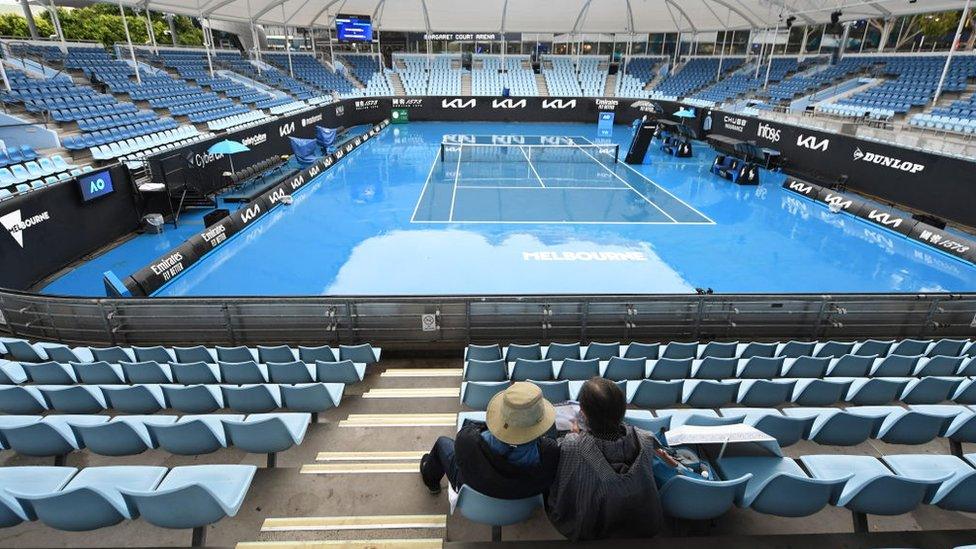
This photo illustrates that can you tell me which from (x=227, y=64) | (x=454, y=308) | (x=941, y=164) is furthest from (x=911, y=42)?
(x=227, y=64)

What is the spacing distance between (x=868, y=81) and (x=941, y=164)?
51.3 ft

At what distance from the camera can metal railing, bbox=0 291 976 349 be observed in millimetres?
7879

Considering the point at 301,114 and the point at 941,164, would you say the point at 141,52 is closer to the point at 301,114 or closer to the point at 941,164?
the point at 301,114

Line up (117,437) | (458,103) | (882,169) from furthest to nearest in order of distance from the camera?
(458,103)
(882,169)
(117,437)

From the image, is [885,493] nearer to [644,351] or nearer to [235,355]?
[644,351]

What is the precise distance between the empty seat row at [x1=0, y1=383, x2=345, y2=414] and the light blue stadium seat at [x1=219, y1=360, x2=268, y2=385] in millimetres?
883

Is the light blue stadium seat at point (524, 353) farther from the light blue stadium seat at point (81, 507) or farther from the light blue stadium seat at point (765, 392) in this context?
the light blue stadium seat at point (81, 507)

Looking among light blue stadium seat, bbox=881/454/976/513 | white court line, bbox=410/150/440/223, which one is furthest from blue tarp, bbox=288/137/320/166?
light blue stadium seat, bbox=881/454/976/513

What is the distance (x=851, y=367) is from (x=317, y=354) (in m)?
7.45

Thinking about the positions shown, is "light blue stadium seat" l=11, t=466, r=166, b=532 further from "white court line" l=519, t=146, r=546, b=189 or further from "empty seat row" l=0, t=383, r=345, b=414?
"white court line" l=519, t=146, r=546, b=189

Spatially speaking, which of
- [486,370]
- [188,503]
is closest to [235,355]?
[486,370]

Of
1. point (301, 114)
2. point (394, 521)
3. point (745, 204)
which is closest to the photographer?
point (394, 521)

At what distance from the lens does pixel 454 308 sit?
26.1 ft

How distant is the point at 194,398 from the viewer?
5.23 metres
